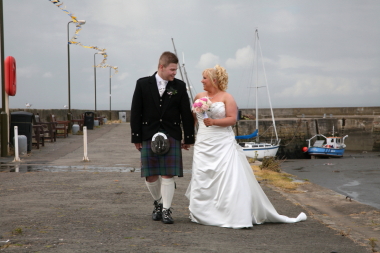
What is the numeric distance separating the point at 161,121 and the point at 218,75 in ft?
3.03

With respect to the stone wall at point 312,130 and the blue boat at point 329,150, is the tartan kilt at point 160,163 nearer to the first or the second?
the blue boat at point 329,150

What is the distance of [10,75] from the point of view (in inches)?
652

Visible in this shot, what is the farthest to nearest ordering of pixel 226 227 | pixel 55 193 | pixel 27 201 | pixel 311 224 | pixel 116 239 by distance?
pixel 55 193
pixel 27 201
pixel 311 224
pixel 226 227
pixel 116 239

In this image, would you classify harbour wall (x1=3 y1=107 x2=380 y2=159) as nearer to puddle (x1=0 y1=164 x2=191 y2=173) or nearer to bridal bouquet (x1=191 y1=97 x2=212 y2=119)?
puddle (x1=0 y1=164 x2=191 y2=173)

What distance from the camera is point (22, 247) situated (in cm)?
436

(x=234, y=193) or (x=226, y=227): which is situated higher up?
(x=234, y=193)

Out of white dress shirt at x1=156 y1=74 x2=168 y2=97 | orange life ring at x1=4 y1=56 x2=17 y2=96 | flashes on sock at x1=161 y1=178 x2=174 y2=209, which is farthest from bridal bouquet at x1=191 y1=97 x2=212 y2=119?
orange life ring at x1=4 y1=56 x2=17 y2=96

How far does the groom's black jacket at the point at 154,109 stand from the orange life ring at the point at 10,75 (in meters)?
11.6

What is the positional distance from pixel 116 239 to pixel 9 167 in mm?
8413

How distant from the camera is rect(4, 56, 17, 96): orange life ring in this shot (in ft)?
53.5

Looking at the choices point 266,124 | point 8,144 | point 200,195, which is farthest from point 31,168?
point 266,124

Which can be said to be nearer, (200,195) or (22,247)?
(22,247)

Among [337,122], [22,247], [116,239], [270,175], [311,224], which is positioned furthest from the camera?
[337,122]

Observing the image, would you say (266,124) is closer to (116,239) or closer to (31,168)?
(31,168)
